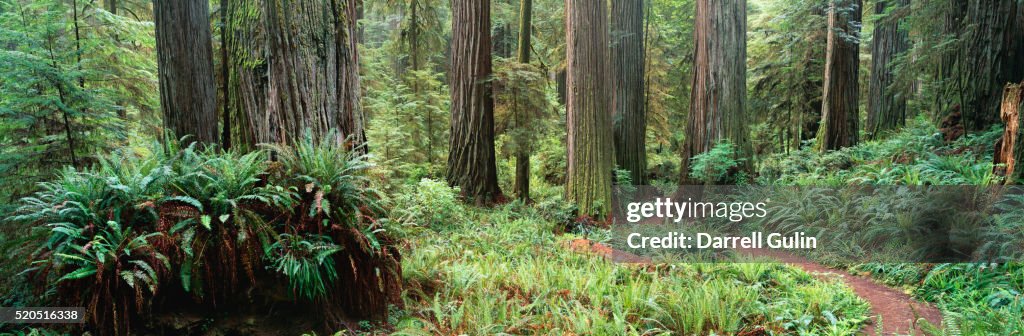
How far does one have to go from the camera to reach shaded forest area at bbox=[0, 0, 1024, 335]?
350 centimetres

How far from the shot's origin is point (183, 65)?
275 inches

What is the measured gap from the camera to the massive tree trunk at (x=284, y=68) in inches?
165

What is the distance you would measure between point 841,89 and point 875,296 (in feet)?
26.7

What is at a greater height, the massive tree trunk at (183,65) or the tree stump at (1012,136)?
the massive tree trunk at (183,65)

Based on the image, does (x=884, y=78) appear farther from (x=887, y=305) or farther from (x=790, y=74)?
(x=887, y=305)

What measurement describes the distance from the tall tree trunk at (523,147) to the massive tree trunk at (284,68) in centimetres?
694

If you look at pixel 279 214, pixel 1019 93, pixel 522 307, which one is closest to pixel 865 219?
pixel 1019 93

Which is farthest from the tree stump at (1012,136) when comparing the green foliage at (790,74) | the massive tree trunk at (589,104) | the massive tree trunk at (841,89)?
the green foliage at (790,74)

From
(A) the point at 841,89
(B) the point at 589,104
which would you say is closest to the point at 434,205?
(B) the point at 589,104

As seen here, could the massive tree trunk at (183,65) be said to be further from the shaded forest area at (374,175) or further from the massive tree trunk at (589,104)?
the massive tree trunk at (589,104)

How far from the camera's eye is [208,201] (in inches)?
143

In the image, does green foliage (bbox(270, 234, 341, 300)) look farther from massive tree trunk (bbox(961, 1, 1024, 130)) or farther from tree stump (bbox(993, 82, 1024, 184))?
massive tree trunk (bbox(961, 1, 1024, 130))

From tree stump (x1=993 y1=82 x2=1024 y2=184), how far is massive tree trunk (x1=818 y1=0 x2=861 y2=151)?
20.3ft

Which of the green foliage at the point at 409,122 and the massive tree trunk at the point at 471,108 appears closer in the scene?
the massive tree trunk at the point at 471,108
